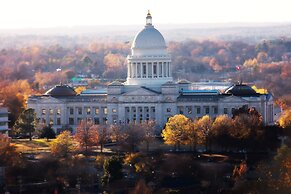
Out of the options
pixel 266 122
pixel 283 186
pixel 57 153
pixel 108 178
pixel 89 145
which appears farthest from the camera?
A: pixel 266 122

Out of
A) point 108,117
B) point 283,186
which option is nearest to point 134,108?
point 108,117

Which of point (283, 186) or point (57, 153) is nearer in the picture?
point (283, 186)

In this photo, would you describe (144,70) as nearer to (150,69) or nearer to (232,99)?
(150,69)

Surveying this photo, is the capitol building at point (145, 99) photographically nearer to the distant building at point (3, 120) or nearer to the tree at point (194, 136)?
the tree at point (194, 136)

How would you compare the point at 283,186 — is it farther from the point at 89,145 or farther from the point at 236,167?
the point at 89,145

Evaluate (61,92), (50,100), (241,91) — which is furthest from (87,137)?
(241,91)

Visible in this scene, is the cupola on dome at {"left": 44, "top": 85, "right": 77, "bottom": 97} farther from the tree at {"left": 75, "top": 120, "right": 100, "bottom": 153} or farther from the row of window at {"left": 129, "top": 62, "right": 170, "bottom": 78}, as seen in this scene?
the tree at {"left": 75, "top": 120, "right": 100, "bottom": 153}

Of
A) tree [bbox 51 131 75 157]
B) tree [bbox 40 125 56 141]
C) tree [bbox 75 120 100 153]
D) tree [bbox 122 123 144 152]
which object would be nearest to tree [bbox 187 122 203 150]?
tree [bbox 122 123 144 152]

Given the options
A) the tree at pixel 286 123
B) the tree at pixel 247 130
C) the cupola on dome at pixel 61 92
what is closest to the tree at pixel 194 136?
the tree at pixel 247 130
